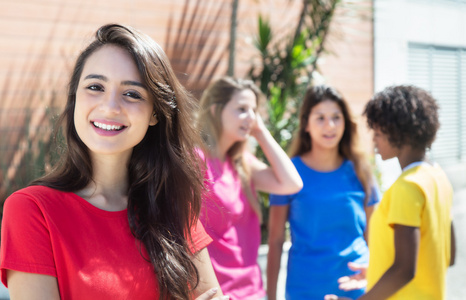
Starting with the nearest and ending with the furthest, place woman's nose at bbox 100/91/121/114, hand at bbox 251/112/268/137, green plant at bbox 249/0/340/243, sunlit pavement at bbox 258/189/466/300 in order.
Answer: woman's nose at bbox 100/91/121/114, hand at bbox 251/112/268/137, sunlit pavement at bbox 258/189/466/300, green plant at bbox 249/0/340/243

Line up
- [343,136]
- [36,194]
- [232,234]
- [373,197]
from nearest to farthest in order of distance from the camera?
[36,194], [232,234], [373,197], [343,136]

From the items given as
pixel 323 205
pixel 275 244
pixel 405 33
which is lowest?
pixel 275 244

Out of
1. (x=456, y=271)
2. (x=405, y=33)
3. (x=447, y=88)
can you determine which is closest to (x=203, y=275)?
(x=456, y=271)

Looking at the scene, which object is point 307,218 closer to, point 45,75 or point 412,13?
point 45,75

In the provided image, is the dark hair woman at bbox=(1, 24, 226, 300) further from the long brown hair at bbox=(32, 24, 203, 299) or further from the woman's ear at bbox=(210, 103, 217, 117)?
the woman's ear at bbox=(210, 103, 217, 117)

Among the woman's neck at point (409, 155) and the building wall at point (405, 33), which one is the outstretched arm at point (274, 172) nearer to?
the woman's neck at point (409, 155)

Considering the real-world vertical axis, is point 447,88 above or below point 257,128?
above

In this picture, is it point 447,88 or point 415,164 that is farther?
point 447,88

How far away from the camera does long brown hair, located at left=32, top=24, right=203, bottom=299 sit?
5.28 ft

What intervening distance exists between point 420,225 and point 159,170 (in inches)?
41.8

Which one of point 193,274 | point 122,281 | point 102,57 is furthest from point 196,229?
point 102,57

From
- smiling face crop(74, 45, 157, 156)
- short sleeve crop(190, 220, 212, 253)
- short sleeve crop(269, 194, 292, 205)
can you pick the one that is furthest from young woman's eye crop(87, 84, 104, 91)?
short sleeve crop(269, 194, 292, 205)

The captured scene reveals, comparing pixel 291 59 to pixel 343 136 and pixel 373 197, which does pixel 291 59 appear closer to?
pixel 343 136

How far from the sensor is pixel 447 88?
1071 cm
